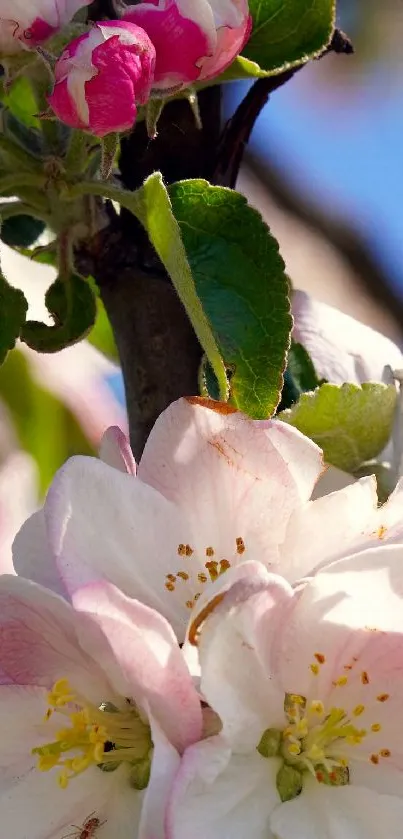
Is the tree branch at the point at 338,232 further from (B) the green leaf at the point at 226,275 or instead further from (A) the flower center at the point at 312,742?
(A) the flower center at the point at 312,742

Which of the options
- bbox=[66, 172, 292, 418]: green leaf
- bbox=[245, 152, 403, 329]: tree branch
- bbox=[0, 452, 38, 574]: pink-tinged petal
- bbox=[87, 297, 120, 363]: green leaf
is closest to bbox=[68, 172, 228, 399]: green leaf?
bbox=[66, 172, 292, 418]: green leaf

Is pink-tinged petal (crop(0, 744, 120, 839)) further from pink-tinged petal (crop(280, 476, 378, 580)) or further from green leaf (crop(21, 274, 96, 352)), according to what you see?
green leaf (crop(21, 274, 96, 352))

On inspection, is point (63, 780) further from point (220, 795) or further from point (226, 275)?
point (226, 275)

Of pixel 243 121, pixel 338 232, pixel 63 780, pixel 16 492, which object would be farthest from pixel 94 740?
pixel 338 232

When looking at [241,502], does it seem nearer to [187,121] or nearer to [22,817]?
[22,817]

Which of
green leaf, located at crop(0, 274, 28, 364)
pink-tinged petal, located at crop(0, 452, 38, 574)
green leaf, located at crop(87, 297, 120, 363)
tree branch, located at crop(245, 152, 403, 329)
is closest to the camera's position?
green leaf, located at crop(0, 274, 28, 364)

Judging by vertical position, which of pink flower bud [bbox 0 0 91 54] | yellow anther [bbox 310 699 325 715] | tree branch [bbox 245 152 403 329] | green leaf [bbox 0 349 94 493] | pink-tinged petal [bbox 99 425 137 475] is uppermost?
pink flower bud [bbox 0 0 91 54]

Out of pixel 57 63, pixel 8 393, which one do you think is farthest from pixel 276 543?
pixel 8 393
